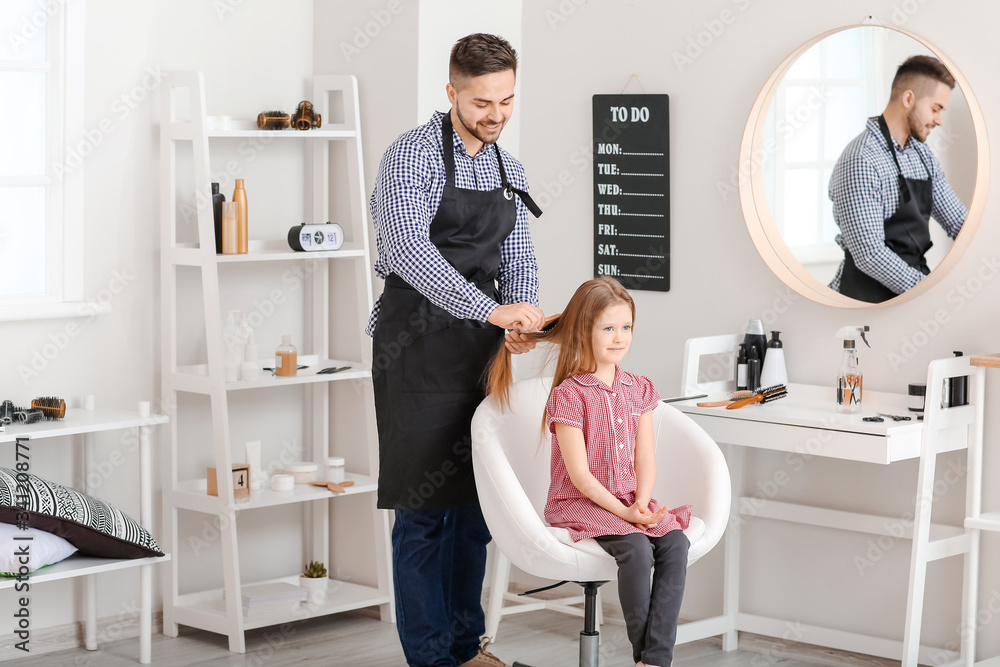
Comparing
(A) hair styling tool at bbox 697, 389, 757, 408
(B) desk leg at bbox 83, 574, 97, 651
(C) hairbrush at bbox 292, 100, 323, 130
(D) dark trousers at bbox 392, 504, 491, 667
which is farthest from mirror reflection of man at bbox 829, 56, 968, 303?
(B) desk leg at bbox 83, 574, 97, 651

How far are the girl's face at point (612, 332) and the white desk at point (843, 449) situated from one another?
571 mm

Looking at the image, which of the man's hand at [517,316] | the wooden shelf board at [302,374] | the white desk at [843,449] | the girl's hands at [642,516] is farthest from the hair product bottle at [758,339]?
the wooden shelf board at [302,374]

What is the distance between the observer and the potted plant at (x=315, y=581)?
3.82m

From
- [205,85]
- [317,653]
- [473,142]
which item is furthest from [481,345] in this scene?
[205,85]

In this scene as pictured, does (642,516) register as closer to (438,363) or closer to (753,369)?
(438,363)

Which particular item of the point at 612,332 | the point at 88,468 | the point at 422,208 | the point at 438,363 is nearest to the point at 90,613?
the point at 88,468

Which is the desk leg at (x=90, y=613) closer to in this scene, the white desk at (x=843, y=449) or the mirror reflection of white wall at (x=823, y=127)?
the white desk at (x=843, y=449)

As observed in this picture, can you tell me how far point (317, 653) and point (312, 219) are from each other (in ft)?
4.49

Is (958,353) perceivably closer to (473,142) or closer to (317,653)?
(473,142)

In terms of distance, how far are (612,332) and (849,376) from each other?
83cm

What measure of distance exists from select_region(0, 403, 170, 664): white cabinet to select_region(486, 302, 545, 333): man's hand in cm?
121

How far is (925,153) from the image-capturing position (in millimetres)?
3232

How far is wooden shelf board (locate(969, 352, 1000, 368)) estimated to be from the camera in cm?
291

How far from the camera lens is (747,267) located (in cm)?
355
